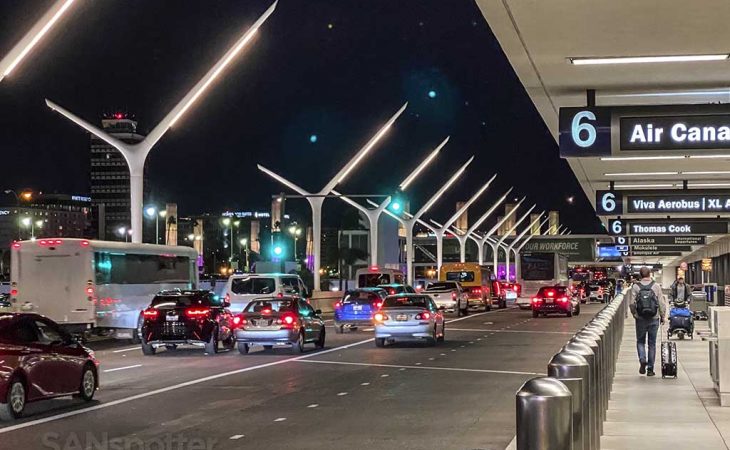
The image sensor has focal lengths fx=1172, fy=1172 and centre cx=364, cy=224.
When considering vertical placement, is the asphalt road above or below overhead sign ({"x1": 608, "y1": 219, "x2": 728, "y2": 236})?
below

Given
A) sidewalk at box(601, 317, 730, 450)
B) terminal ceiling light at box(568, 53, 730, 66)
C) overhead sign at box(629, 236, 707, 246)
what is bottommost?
sidewalk at box(601, 317, 730, 450)

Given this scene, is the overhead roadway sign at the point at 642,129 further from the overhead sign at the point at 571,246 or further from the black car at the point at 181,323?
the overhead sign at the point at 571,246

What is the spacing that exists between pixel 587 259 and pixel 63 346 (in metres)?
159

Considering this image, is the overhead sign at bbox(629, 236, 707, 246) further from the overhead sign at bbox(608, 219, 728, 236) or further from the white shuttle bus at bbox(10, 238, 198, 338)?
the white shuttle bus at bbox(10, 238, 198, 338)

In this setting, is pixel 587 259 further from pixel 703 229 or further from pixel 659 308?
pixel 659 308

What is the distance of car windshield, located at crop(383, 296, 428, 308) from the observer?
33344 mm

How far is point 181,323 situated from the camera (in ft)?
98.4

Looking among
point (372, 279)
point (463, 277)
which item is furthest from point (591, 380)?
point (463, 277)

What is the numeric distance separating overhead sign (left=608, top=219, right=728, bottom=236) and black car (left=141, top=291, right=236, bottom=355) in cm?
1303

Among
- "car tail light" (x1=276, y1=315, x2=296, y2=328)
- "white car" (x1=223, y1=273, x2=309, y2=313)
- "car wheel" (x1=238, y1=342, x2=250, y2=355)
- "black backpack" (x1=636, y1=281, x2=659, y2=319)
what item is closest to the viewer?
"black backpack" (x1=636, y1=281, x2=659, y2=319)

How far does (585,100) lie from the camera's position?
17.0 metres

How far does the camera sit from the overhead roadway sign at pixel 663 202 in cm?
2591

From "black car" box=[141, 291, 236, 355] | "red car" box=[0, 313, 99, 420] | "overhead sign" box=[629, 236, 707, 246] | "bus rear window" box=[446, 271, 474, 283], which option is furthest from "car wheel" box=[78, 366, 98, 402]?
"bus rear window" box=[446, 271, 474, 283]

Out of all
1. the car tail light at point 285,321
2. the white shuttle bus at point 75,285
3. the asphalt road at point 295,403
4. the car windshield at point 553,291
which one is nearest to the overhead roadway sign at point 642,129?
the asphalt road at point 295,403
